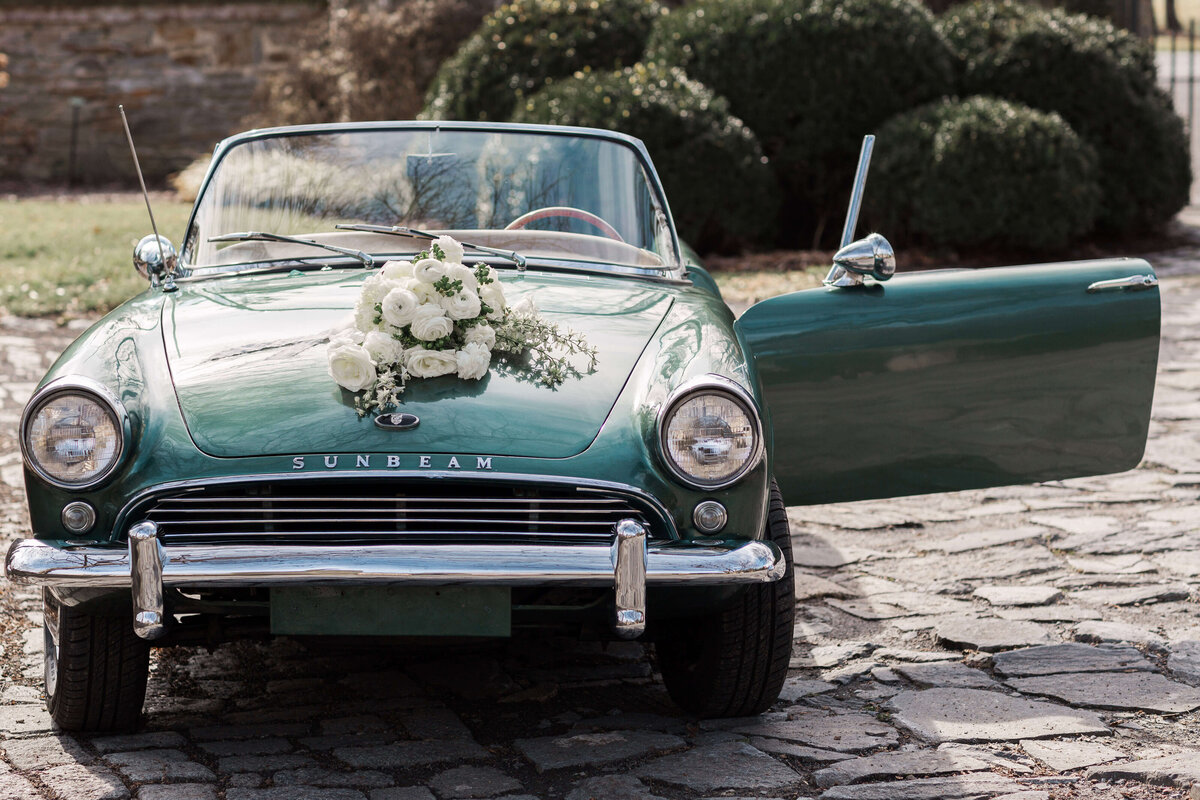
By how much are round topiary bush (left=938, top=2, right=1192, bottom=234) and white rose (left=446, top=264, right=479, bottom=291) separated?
866 cm

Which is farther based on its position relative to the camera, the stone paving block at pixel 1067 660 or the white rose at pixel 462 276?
the stone paving block at pixel 1067 660

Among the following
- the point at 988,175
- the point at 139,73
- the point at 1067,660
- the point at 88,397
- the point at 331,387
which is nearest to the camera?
the point at 88,397

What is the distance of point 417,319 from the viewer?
10.5ft

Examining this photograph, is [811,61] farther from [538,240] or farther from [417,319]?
[417,319]

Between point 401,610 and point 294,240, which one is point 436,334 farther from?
point 294,240

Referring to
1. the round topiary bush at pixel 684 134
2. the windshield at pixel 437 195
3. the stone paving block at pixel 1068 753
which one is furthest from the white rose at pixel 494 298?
the round topiary bush at pixel 684 134

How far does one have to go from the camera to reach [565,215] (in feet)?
13.6

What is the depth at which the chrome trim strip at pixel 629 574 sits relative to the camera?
2781 mm

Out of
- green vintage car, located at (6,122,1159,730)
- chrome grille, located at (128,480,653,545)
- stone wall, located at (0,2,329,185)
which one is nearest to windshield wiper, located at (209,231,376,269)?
green vintage car, located at (6,122,1159,730)

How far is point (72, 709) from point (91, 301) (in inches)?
245

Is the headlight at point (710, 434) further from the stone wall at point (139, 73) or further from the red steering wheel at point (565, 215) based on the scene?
the stone wall at point (139, 73)

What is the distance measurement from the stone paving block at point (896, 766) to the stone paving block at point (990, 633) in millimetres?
763

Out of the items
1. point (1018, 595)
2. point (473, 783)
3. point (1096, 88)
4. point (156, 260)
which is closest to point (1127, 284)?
point (1018, 595)

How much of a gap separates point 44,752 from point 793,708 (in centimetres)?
176
